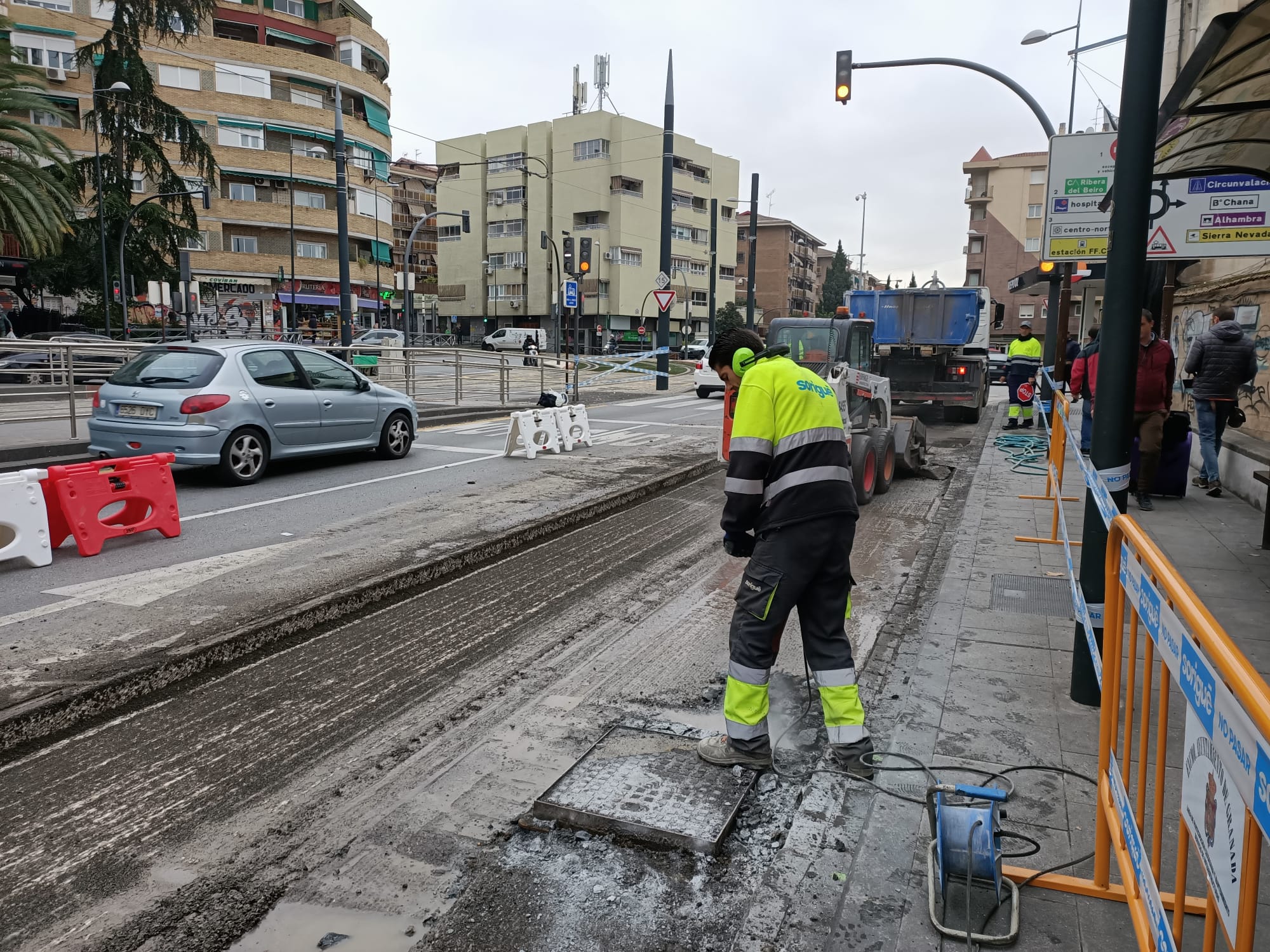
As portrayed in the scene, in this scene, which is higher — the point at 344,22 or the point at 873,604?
the point at 344,22

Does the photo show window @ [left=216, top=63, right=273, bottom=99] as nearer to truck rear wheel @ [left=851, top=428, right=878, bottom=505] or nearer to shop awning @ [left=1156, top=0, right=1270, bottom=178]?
truck rear wheel @ [left=851, top=428, right=878, bottom=505]

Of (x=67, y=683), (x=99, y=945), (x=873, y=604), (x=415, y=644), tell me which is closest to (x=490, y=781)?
(x=99, y=945)

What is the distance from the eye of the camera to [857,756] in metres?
3.69

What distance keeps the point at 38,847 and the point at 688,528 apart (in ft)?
20.0

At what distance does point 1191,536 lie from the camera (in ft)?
26.3

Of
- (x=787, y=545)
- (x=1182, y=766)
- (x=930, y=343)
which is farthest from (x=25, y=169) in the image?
(x=1182, y=766)

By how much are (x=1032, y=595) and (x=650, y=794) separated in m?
3.81

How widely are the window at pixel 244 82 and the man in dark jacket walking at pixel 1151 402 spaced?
5272 centimetres

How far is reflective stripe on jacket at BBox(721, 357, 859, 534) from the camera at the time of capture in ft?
11.9

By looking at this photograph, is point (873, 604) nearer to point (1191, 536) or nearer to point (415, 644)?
point (415, 644)

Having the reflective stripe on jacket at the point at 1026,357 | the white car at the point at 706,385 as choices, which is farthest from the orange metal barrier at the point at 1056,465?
the white car at the point at 706,385

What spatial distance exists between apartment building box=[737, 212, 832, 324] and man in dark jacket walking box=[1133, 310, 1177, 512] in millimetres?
79041

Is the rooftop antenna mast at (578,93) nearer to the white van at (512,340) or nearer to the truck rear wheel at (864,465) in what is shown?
the white van at (512,340)

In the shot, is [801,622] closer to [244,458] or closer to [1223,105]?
[1223,105]
